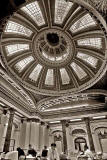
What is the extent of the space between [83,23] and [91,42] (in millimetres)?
2022

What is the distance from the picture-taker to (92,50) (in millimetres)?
11797

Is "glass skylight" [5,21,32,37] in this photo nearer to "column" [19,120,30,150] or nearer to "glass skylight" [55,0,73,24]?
"glass skylight" [55,0,73,24]

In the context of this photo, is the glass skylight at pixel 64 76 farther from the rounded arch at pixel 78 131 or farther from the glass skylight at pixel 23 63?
the rounded arch at pixel 78 131

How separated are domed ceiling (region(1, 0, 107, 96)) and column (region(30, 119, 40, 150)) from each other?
464 centimetres

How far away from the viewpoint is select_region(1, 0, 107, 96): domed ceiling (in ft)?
32.1

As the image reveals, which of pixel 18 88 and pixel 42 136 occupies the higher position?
pixel 18 88

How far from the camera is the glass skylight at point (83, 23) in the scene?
31.5 feet

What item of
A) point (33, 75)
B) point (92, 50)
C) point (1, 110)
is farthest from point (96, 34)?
point (1, 110)

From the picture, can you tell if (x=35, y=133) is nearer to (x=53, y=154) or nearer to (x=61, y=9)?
(x=53, y=154)

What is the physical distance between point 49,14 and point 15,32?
3.30 m

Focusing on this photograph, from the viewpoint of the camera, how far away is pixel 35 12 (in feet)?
32.6

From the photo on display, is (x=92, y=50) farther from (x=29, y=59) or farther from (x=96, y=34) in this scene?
(x=29, y=59)

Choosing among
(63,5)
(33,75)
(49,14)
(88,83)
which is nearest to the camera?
(63,5)

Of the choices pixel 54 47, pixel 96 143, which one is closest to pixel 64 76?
pixel 54 47
